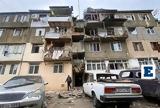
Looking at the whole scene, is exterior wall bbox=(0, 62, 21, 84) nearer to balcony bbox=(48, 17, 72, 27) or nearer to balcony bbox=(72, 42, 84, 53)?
balcony bbox=(72, 42, 84, 53)

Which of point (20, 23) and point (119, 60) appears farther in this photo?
point (20, 23)

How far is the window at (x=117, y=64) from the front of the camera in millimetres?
23734

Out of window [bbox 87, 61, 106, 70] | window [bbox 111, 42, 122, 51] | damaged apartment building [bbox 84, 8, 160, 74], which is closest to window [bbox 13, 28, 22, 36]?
damaged apartment building [bbox 84, 8, 160, 74]

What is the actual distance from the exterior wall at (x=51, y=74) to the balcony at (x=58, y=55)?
77 centimetres

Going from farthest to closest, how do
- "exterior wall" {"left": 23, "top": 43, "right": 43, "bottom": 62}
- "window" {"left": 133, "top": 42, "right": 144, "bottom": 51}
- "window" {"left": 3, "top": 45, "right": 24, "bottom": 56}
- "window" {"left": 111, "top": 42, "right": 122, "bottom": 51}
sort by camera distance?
"window" {"left": 111, "top": 42, "right": 122, "bottom": 51} < "window" {"left": 133, "top": 42, "right": 144, "bottom": 51} < "window" {"left": 3, "top": 45, "right": 24, "bottom": 56} < "exterior wall" {"left": 23, "top": 43, "right": 43, "bottom": 62}

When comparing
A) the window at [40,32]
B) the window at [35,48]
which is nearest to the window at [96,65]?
the window at [35,48]

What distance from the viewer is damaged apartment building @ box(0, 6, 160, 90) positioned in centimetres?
2309

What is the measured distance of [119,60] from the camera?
24188 mm

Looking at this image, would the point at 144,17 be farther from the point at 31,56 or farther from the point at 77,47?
the point at 31,56

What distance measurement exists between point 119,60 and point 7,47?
15890mm

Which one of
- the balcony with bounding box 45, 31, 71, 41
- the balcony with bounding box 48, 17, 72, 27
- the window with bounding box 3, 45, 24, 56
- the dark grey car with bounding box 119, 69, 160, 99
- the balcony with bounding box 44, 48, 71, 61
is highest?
the balcony with bounding box 48, 17, 72, 27

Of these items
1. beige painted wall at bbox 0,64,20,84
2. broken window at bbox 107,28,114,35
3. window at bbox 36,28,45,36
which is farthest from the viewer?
broken window at bbox 107,28,114,35

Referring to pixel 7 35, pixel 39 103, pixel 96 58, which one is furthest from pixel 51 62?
pixel 39 103

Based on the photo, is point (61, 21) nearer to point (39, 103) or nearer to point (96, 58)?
point (96, 58)
